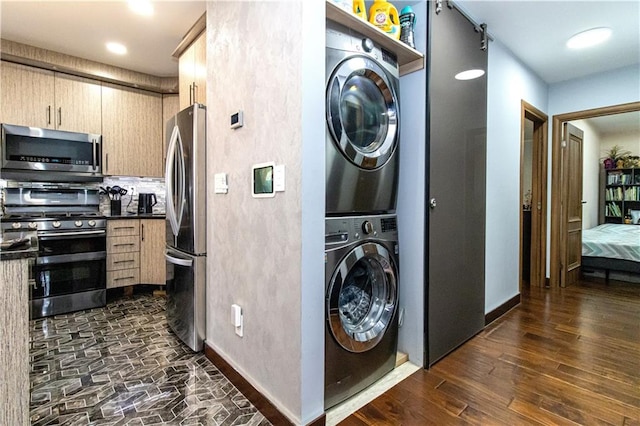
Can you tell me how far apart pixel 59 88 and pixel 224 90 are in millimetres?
2551

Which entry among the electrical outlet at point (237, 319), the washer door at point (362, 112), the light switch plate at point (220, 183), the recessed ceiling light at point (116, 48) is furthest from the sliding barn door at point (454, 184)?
the recessed ceiling light at point (116, 48)

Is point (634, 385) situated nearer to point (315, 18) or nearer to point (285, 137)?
point (285, 137)

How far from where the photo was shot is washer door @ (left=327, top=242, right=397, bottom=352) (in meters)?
1.50

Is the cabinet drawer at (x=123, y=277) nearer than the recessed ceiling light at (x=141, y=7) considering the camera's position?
No

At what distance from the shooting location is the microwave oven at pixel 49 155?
2.93 metres

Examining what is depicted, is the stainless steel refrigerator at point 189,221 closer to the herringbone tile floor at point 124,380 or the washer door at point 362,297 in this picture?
the herringbone tile floor at point 124,380

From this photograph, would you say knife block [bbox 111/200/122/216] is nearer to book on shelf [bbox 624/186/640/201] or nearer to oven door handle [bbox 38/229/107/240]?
oven door handle [bbox 38/229/107/240]

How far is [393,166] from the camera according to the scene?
1.83m

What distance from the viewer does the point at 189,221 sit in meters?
2.12

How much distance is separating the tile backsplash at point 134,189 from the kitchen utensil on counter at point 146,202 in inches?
3.3

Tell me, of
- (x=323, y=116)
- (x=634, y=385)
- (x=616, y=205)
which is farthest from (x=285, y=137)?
(x=616, y=205)

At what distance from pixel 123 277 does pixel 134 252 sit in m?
0.29

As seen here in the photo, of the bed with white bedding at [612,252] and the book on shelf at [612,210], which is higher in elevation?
the book on shelf at [612,210]

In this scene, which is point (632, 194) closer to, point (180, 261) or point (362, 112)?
point (362, 112)
